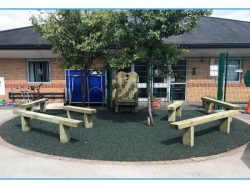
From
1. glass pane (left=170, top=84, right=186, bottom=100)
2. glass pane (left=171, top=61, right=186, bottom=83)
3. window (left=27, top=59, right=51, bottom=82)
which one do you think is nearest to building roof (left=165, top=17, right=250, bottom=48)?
glass pane (left=171, top=61, right=186, bottom=83)

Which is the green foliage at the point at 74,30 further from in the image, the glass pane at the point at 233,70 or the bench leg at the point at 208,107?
the glass pane at the point at 233,70

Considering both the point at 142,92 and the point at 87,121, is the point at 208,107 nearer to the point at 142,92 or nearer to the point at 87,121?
the point at 142,92

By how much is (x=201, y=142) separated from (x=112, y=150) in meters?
2.13

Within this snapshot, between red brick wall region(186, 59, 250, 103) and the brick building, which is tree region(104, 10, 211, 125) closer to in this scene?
the brick building

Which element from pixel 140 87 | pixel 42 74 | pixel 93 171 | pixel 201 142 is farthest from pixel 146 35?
pixel 42 74

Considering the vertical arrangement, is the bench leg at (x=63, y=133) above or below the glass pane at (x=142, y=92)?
below

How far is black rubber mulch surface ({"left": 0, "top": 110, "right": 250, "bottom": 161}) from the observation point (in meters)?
5.42

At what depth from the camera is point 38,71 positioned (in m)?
12.8

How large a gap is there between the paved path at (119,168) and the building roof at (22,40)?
700 cm

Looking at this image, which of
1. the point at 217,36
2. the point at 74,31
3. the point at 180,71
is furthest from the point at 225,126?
the point at 217,36

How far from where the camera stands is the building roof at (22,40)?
37.3ft

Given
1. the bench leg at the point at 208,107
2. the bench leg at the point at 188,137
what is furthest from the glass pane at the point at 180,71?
the bench leg at the point at 188,137

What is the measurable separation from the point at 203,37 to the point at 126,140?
26.6ft

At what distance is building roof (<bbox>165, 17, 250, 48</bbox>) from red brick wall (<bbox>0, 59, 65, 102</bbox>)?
5.38 meters
